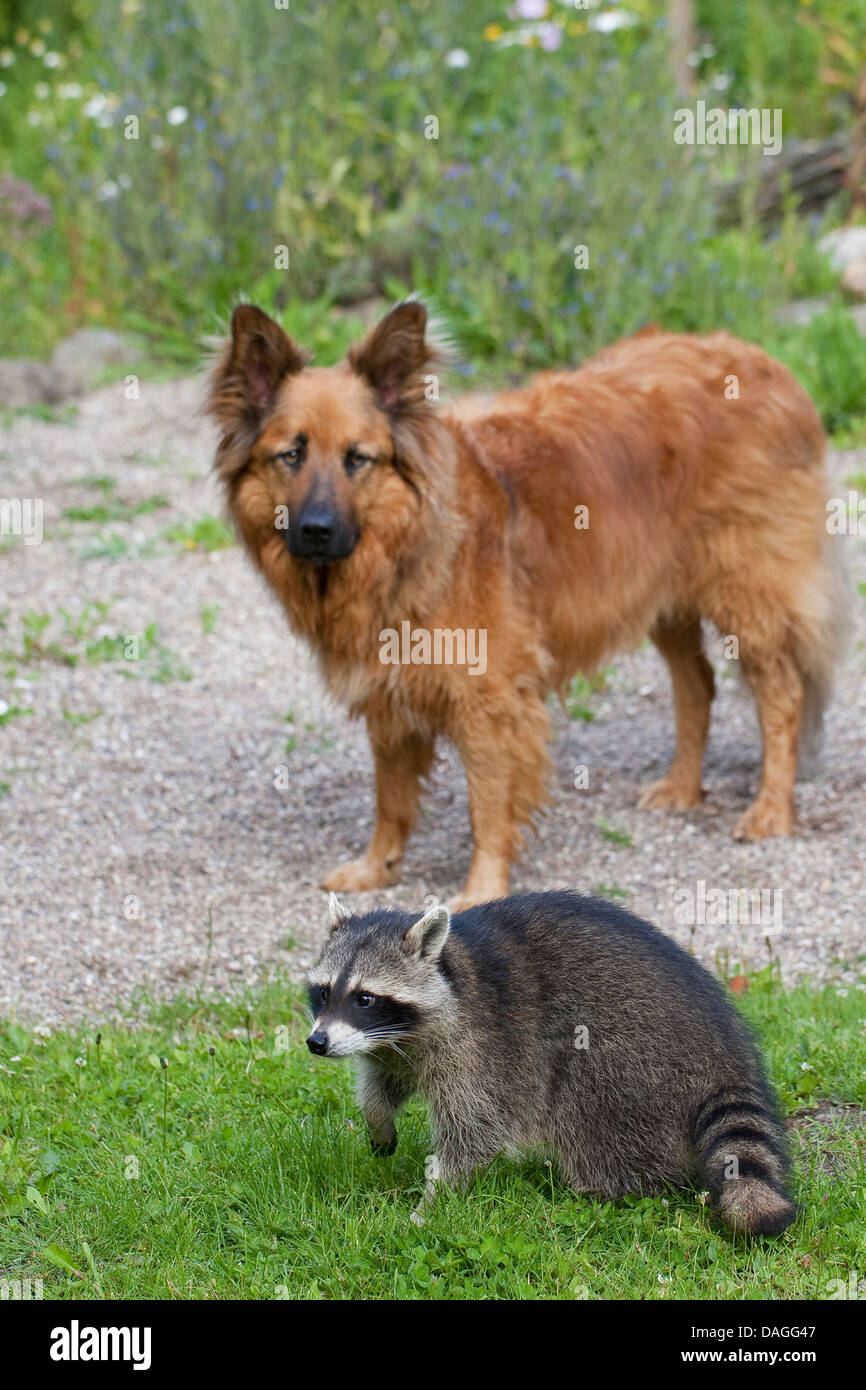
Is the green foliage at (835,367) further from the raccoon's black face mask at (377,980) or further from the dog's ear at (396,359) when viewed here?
the raccoon's black face mask at (377,980)

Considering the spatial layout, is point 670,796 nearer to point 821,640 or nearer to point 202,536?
point 821,640

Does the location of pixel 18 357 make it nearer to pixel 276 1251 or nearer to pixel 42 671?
pixel 42 671

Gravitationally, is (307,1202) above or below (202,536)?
below

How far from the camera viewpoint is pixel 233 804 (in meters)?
6.71

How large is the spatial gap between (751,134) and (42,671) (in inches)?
328

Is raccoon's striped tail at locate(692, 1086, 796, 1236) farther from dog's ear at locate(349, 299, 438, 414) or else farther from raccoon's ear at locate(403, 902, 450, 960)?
dog's ear at locate(349, 299, 438, 414)

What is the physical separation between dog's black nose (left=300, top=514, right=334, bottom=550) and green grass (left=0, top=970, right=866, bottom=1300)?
5.80 ft

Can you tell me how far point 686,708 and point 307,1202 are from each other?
12.2 feet

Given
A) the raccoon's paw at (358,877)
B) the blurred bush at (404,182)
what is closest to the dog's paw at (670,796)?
the raccoon's paw at (358,877)

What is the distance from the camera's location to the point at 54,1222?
378 centimetres

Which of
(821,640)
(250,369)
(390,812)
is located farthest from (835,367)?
(250,369)

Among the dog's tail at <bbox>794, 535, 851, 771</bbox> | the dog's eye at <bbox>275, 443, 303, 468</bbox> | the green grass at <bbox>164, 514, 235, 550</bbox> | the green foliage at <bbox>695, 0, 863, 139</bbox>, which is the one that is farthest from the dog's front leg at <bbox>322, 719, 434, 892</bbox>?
the green foliage at <bbox>695, 0, 863, 139</bbox>

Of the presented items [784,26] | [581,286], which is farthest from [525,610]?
[784,26]

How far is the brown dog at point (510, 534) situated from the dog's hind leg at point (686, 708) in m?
0.06
